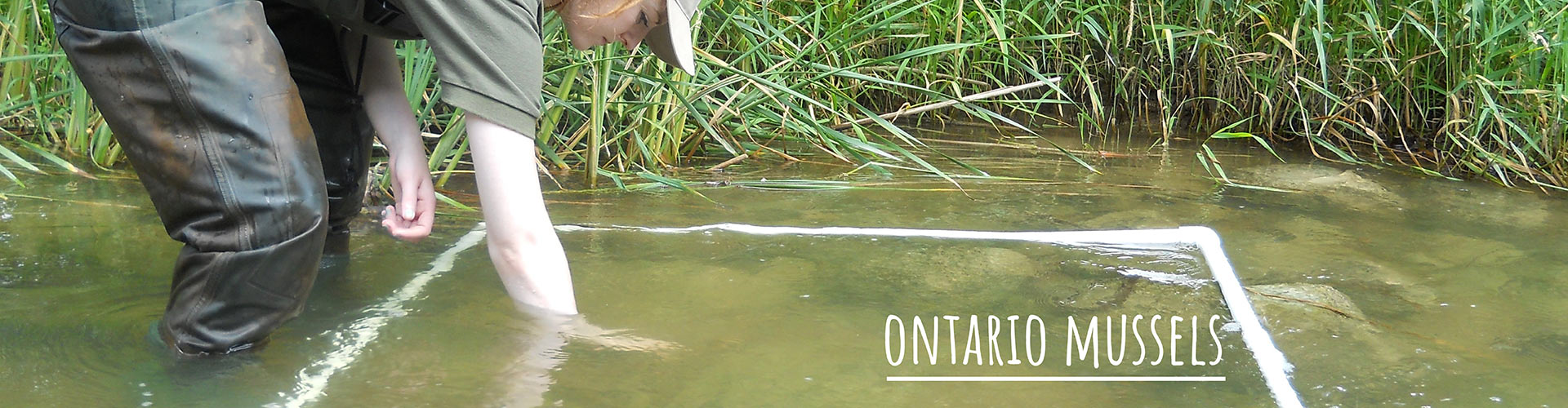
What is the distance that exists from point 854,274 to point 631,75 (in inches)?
33.3

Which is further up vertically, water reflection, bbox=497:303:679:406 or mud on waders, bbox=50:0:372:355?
mud on waders, bbox=50:0:372:355

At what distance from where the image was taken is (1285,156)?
3.14 meters

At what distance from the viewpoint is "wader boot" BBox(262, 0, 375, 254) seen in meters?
1.56

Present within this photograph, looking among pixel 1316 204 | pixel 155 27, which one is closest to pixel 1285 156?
pixel 1316 204

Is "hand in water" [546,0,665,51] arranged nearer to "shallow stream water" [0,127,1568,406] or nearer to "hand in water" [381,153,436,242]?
"hand in water" [381,153,436,242]

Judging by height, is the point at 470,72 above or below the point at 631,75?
above

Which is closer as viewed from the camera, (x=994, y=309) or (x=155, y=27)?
(x=155, y=27)

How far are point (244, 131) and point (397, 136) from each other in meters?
0.34

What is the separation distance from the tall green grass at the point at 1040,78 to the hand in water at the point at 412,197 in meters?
0.70

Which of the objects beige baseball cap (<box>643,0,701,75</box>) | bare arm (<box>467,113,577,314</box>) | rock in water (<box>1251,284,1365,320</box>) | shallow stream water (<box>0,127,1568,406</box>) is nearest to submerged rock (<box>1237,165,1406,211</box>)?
shallow stream water (<box>0,127,1568,406</box>)

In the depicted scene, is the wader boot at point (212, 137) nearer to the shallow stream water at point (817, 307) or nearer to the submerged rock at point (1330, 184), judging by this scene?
the shallow stream water at point (817, 307)

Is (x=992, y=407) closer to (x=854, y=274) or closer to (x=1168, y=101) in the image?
(x=854, y=274)

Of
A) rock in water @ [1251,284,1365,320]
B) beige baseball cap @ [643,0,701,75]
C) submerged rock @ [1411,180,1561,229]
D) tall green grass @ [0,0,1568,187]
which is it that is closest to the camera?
beige baseball cap @ [643,0,701,75]

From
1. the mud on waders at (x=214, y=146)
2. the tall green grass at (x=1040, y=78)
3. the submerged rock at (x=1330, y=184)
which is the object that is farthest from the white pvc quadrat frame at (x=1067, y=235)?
the mud on waders at (x=214, y=146)
